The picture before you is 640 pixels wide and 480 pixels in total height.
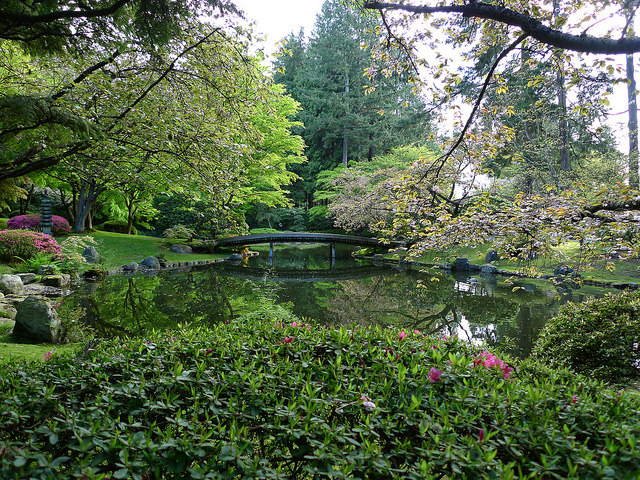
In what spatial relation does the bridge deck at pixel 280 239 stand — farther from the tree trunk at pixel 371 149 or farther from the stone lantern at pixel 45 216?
the tree trunk at pixel 371 149

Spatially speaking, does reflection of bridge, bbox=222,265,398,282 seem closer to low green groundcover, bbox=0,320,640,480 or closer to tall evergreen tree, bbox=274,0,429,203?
low green groundcover, bbox=0,320,640,480

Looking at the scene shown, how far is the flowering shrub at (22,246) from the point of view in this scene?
10.1 m

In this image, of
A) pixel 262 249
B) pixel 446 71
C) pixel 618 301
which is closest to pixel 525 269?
pixel 618 301

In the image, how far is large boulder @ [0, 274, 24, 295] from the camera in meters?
7.70

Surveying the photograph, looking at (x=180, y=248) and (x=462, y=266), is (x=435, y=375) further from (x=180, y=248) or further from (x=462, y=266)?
(x=180, y=248)

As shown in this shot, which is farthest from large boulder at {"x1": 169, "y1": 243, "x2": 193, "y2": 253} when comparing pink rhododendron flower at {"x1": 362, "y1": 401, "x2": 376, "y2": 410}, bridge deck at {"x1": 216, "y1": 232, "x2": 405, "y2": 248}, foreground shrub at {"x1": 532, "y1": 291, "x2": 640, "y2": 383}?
pink rhododendron flower at {"x1": 362, "y1": 401, "x2": 376, "y2": 410}

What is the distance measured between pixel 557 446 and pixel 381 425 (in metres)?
0.67

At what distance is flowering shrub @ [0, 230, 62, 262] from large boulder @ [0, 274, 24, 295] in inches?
102

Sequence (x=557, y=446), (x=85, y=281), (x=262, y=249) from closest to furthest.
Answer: (x=557, y=446) → (x=85, y=281) → (x=262, y=249)

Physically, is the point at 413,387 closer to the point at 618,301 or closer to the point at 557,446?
the point at 557,446

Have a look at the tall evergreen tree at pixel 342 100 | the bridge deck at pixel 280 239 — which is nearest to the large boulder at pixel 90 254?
the bridge deck at pixel 280 239

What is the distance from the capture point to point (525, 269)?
4.42 metres

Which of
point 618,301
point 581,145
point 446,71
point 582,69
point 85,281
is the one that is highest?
point 581,145

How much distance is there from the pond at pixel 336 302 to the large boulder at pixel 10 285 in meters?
1.09
